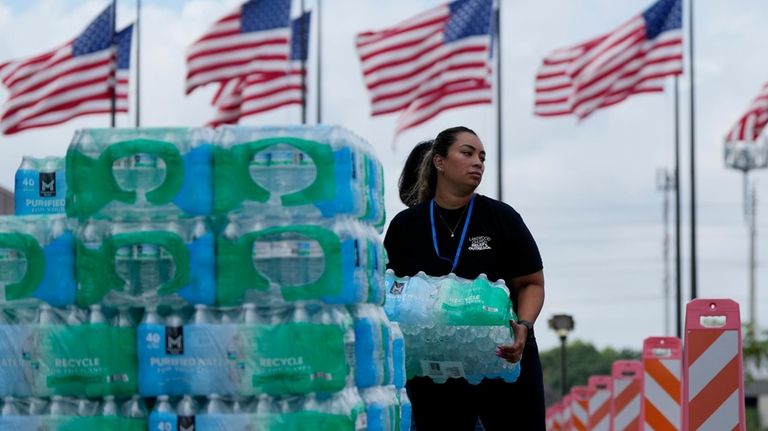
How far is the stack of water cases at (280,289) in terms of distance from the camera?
25.4 ft

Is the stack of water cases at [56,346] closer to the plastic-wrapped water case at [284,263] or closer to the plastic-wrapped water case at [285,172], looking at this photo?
the plastic-wrapped water case at [284,263]

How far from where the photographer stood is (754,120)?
3600 cm

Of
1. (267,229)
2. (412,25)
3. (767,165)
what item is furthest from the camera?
(767,165)

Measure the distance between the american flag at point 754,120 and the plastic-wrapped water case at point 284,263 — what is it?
28999 millimetres

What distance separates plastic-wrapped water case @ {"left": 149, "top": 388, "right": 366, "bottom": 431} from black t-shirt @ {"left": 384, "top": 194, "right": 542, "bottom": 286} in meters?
1.72

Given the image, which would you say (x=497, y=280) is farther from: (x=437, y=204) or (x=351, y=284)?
(x=351, y=284)

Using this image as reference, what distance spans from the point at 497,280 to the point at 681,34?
87.1 feet

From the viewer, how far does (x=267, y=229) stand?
7793 millimetres

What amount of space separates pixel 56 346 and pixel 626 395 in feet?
42.8

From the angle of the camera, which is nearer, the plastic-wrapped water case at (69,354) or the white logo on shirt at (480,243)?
the plastic-wrapped water case at (69,354)

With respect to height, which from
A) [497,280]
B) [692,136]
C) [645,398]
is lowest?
[645,398]

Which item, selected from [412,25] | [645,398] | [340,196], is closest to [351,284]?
[340,196]

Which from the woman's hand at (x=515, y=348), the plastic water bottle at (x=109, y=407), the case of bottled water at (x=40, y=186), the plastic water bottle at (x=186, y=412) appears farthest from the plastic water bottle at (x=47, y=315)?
the woman's hand at (x=515, y=348)

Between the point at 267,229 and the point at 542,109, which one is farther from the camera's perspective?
the point at 542,109
